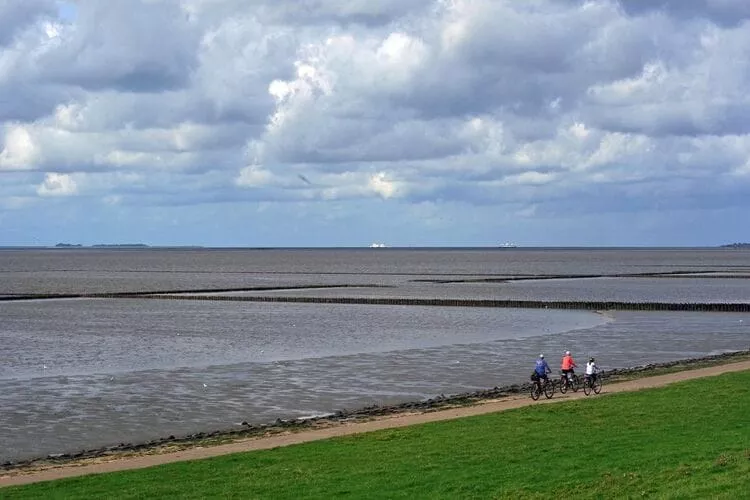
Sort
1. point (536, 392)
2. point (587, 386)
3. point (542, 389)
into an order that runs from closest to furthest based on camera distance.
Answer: point (536, 392)
point (542, 389)
point (587, 386)

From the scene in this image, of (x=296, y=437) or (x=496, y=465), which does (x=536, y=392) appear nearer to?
(x=296, y=437)

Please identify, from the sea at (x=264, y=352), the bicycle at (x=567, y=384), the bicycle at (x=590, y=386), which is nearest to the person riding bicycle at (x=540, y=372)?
the bicycle at (x=590, y=386)

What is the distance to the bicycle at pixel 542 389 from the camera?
3472 cm

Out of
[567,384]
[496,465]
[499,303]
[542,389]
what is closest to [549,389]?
[542,389]

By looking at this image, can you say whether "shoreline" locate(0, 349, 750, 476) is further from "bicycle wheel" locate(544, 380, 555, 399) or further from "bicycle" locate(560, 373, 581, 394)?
"bicycle wheel" locate(544, 380, 555, 399)

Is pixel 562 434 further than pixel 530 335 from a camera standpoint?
No

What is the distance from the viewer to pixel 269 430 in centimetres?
3083

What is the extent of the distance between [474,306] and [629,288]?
41.2 m

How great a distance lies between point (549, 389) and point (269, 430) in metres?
10.3

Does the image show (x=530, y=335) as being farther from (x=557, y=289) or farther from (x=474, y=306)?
(x=557, y=289)

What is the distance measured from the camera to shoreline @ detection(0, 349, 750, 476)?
87.9 feet

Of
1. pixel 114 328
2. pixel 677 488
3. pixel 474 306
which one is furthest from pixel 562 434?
pixel 474 306

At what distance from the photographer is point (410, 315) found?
85188mm

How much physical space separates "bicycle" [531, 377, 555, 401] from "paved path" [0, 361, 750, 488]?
0.24 m
